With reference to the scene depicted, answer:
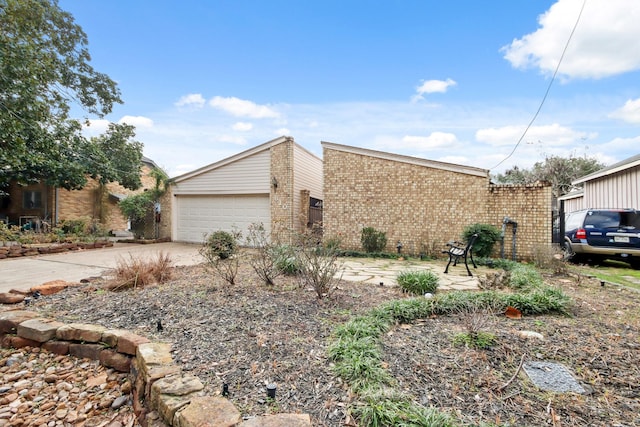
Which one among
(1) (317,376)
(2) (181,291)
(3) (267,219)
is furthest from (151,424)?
(3) (267,219)

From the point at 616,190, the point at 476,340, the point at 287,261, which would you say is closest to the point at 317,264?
the point at 287,261

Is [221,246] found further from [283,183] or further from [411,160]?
[411,160]

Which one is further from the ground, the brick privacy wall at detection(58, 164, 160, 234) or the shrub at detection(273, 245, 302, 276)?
the brick privacy wall at detection(58, 164, 160, 234)

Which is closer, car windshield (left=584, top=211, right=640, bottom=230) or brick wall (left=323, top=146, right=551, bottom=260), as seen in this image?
car windshield (left=584, top=211, right=640, bottom=230)

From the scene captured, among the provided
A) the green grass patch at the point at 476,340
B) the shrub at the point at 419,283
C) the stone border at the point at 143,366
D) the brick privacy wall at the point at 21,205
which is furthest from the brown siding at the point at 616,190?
the brick privacy wall at the point at 21,205

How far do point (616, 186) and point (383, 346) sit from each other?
12321 millimetres

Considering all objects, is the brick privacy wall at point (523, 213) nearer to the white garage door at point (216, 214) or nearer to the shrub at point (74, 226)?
the white garage door at point (216, 214)

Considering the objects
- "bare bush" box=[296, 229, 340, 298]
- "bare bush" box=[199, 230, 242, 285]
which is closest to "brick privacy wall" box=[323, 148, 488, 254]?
"bare bush" box=[199, 230, 242, 285]

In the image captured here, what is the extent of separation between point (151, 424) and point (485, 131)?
54.6 ft

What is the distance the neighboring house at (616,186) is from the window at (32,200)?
2245cm

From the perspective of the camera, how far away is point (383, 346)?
2.39 m

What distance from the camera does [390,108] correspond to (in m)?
11.2

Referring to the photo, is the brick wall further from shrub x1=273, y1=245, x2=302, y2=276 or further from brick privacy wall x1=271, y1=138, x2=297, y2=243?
shrub x1=273, y1=245, x2=302, y2=276

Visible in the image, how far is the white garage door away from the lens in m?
11.3
